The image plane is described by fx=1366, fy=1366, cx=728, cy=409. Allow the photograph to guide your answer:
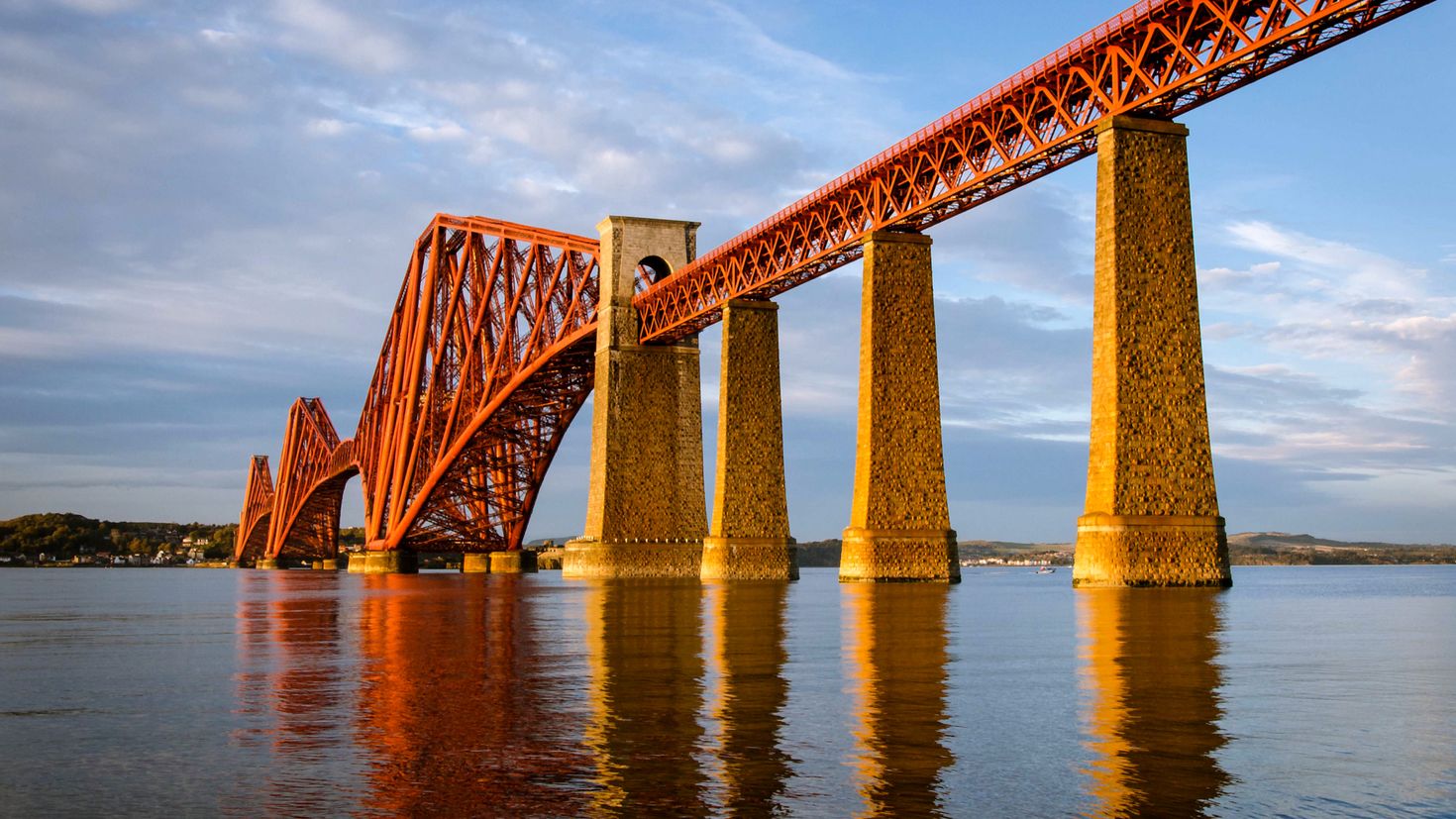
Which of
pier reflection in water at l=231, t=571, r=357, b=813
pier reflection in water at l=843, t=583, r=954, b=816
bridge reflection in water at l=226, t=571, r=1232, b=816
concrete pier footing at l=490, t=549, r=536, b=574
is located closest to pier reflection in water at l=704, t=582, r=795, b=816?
bridge reflection in water at l=226, t=571, r=1232, b=816

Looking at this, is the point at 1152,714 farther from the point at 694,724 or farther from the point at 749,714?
the point at 694,724

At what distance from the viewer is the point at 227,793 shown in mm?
8469

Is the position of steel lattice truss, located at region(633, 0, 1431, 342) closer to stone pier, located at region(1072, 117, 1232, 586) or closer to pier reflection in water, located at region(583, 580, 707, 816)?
stone pier, located at region(1072, 117, 1232, 586)

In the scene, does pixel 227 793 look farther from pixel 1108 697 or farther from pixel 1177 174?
pixel 1177 174

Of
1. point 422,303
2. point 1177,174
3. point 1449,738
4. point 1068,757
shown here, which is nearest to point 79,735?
point 1068,757

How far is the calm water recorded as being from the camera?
27.0 ft

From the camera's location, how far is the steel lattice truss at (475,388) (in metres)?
83.6

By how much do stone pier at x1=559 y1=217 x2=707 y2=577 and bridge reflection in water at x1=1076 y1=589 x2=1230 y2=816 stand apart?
4483 cm

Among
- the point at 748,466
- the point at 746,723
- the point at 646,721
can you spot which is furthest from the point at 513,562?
the point at 746,723

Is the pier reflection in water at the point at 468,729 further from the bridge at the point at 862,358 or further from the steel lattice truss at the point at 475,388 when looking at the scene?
the steel lattice truss at the point at 475,388

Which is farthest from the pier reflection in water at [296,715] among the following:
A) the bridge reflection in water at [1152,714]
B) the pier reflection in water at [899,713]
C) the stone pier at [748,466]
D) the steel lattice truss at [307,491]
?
the steel lattice truss at [307,491]

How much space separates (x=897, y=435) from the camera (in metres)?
46.7

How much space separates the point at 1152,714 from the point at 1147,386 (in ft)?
78.9

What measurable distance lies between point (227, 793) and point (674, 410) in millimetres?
62012
